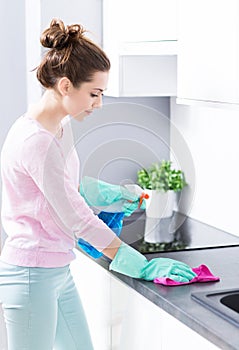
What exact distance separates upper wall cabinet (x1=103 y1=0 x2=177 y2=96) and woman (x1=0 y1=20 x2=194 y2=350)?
0.44 metres

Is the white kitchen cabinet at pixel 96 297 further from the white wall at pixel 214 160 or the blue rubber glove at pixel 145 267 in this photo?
the white wall at pixel 214 160

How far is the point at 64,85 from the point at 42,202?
328mm

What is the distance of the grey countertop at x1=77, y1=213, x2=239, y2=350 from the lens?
1.67 m

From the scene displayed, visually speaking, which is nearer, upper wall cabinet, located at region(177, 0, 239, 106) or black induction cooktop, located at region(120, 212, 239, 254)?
upper wall cabinet, located at region(177, 0, 239, 106)

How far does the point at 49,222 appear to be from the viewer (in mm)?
2119

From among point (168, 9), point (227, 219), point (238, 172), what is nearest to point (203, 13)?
point (168, 9)

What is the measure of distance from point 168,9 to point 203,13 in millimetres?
343

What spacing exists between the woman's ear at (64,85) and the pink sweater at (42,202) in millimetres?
107

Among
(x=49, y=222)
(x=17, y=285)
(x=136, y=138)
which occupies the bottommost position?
(x=17, y=285)

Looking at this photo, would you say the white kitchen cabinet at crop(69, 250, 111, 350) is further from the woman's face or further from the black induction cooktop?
the woman's face

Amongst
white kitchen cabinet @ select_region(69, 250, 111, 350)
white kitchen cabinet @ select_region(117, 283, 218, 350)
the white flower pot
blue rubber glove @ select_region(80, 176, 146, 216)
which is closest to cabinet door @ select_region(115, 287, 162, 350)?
white kitchen cabinet @ select_region(117, 283, 218, 350)

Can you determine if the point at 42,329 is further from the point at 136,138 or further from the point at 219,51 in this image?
the point at 219,51

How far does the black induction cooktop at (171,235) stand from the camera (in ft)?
8.22

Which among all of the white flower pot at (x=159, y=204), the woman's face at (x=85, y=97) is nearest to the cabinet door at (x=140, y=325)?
the woman's face at (x=85, y=97)
